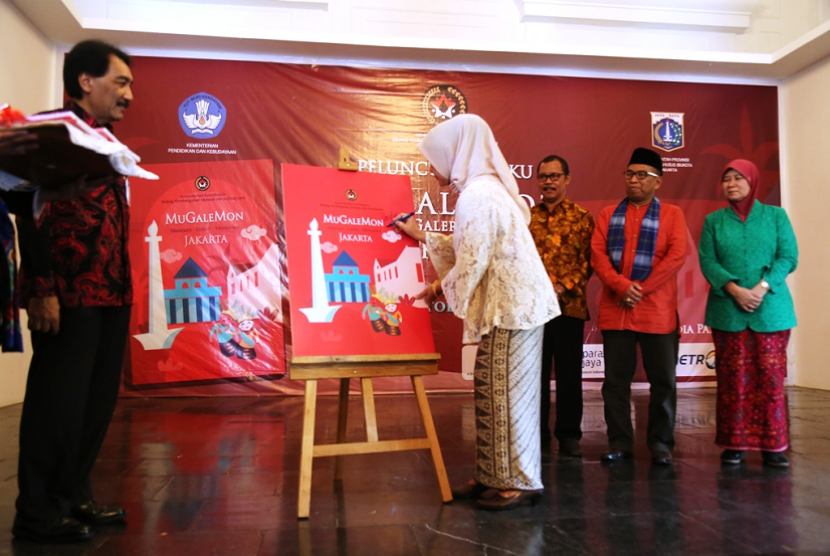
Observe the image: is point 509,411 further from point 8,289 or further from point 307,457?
point 8,289

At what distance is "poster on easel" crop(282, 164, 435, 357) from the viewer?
2.23 m

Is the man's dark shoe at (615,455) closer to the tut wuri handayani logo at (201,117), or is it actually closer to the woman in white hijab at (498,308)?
the woman in white hijab at (498,308)

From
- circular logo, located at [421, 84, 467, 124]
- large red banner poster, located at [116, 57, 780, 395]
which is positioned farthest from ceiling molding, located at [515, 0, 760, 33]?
circular logo, located at [421, 84, 467, 124]

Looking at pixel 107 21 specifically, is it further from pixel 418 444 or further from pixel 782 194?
pixel 782 194

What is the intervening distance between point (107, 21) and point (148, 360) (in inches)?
106

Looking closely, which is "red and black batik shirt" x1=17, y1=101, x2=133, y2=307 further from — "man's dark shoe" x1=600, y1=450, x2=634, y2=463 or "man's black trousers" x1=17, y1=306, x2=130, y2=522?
"man's dark shoe" x1=600, y1=450, x2=634, y2=463

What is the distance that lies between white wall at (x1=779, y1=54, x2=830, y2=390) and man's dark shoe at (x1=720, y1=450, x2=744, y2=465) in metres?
3.39

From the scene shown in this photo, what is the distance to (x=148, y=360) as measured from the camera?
16.2ft

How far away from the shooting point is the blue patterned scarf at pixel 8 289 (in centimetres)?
156

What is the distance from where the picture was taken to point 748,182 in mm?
2910

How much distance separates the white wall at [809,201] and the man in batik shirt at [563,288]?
3.49 meters

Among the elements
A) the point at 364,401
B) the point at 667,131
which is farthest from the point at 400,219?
the point at 667,131

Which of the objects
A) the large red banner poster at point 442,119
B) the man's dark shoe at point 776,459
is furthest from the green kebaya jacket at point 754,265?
the large red banner poster at point 442,119

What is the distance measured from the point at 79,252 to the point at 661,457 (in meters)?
2.46
